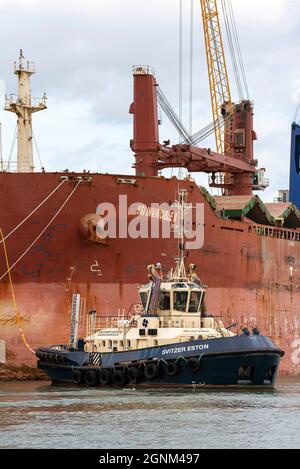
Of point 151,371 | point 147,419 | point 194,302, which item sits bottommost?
point 147,419

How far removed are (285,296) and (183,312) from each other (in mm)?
16094

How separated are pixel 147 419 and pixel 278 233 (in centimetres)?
2663

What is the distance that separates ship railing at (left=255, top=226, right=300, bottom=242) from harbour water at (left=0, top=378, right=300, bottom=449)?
1676 centimetres

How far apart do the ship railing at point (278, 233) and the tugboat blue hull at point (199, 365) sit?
16.4 meters

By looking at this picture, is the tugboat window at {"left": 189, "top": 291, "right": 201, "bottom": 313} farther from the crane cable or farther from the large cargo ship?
the crane cable

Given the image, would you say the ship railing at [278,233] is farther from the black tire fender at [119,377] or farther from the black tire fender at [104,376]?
the black tire fender at [119,377]

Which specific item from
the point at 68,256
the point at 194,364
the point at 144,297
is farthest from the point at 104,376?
the point at 68,256

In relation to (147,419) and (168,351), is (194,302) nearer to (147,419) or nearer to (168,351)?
(168,351)

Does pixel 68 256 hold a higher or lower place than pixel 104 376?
higher

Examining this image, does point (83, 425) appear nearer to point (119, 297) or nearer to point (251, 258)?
point (119, 297)

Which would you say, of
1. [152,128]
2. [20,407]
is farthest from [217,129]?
[20,407]

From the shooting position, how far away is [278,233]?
171 ft

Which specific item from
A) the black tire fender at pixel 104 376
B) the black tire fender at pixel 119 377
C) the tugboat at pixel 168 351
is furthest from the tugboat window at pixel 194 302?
the black tire fender at pixel 104 376

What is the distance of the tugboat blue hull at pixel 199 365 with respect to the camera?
1280 inches
